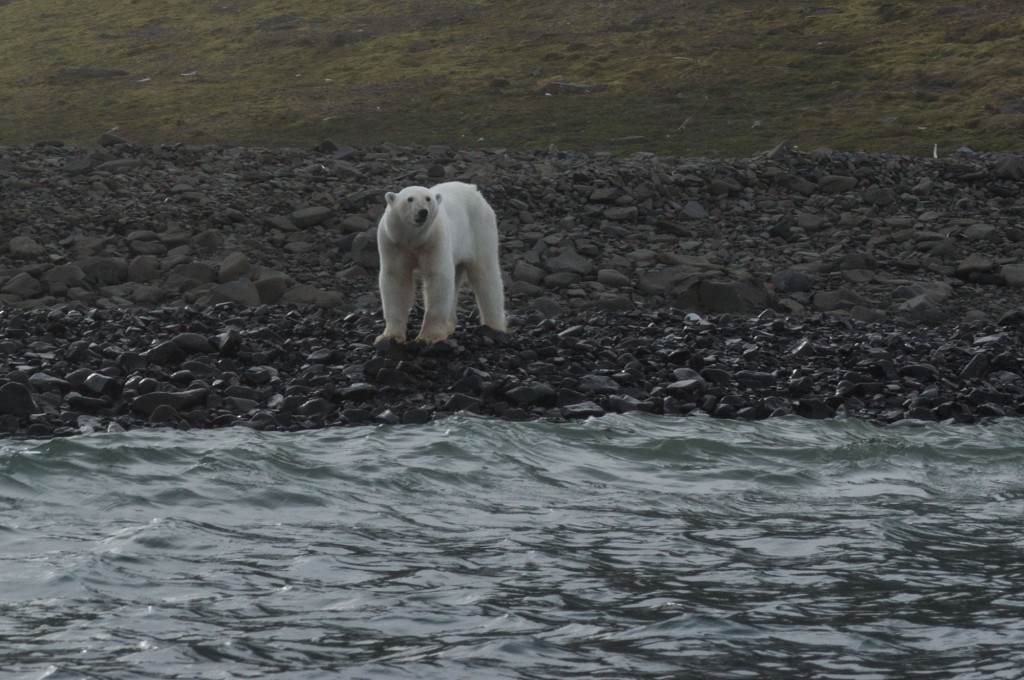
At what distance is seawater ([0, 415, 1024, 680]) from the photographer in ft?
15.3

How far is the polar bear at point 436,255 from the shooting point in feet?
33.0

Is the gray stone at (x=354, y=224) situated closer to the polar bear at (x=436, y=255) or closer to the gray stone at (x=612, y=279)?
the gray stone at (x=612, y=279)

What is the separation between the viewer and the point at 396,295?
10648 millimetres

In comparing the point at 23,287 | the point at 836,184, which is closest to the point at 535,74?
the point at 836,184

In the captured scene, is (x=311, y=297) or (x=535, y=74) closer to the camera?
(x=311, y=297)

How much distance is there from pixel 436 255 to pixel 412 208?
606mm

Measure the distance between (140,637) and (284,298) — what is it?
37.8 feet

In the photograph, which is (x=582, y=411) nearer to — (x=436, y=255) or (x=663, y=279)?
(x=436, y=255)

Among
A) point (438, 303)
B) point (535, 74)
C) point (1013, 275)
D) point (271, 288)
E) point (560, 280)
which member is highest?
point (535, 74)

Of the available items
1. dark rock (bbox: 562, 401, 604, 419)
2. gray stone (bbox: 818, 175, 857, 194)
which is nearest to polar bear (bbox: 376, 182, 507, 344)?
dark rock (bbox: 562, 401, 604, 419)

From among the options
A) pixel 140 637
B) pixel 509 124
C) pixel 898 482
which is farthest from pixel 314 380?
pixel 509 124

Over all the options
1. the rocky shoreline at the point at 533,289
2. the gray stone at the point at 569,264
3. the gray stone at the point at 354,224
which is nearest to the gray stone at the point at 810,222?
the rocky shoreline at the point at 533,289

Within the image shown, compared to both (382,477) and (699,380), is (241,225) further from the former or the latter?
(382,477)

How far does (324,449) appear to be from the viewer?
8.29 metres
